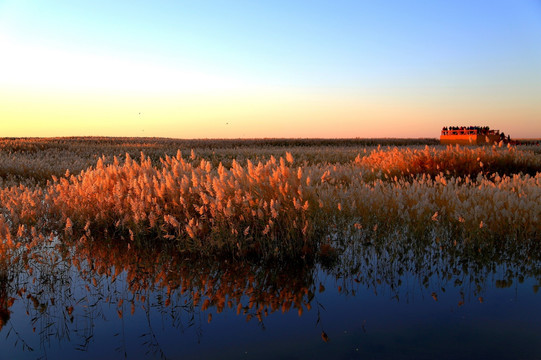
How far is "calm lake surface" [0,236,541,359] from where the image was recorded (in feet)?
10.5

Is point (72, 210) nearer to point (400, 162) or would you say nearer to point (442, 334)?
point (442, 334)

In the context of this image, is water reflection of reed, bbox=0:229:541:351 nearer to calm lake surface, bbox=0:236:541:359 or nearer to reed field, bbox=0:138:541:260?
calm lake surface, bbox=0:236:541:359

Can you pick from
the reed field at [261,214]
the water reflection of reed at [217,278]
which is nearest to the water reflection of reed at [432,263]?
the water reflection of reed at [217,278]

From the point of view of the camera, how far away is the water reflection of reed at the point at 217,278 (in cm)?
388

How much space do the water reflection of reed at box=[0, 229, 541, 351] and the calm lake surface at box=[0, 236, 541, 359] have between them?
0.01 m

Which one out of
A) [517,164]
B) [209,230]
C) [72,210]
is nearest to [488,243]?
[209,230]

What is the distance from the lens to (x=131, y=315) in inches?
150

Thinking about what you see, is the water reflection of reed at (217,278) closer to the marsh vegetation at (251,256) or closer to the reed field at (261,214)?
the marsh vegetation at (251,256)

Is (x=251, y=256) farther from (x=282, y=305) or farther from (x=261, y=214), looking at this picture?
(x=282, y=305)

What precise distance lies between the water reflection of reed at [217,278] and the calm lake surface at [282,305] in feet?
0.04

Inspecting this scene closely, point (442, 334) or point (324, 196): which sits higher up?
point (324, 196)

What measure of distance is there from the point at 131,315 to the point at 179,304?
1.38 ft

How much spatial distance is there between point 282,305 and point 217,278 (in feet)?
3.05

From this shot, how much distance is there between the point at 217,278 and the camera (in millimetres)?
4617
